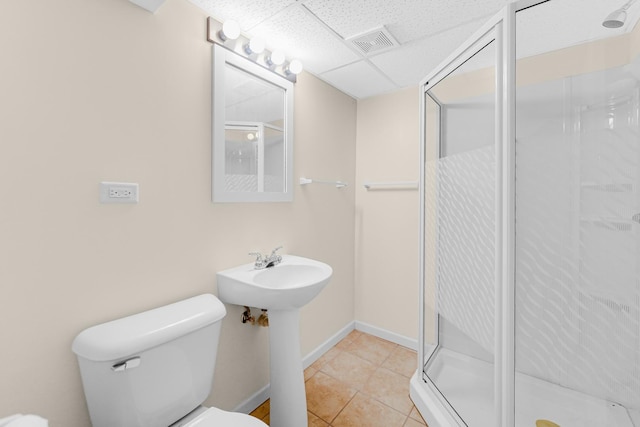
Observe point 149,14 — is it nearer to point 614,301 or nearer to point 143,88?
point 143,88

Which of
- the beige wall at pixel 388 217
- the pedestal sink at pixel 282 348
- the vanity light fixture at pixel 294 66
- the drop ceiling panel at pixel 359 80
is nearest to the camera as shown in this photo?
the pedestal sink at pixel 282 348

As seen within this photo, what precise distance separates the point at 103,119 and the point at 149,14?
1.61ft

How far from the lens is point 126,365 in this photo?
2.79 ft

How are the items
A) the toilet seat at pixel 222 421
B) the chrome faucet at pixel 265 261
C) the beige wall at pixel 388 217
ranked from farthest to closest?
the beige wall at pixel 388 217, the chrome faucet at pixel 265 261, the toilet seat at pixel 222 421

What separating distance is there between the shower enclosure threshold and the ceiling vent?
1715 millimetres

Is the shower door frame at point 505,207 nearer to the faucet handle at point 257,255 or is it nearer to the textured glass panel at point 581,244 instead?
the textured glass panel at point 581,244

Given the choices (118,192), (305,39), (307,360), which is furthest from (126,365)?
(305,39)

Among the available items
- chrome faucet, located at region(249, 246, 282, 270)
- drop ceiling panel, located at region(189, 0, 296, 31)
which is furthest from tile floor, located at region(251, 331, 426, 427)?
drop ceiling panel, located at region(189, 0, 296, 31)

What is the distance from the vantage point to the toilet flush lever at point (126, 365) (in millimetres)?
841

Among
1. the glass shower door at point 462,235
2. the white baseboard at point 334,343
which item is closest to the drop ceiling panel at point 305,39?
the glass shower door at point 462,235

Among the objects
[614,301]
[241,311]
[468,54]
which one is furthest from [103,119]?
[614,301]

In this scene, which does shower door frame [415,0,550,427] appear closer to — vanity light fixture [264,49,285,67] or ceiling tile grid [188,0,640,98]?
ceiling tile grid [188,0,640,98]

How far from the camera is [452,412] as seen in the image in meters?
1.37

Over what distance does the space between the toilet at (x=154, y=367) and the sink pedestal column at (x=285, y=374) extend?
34cm
